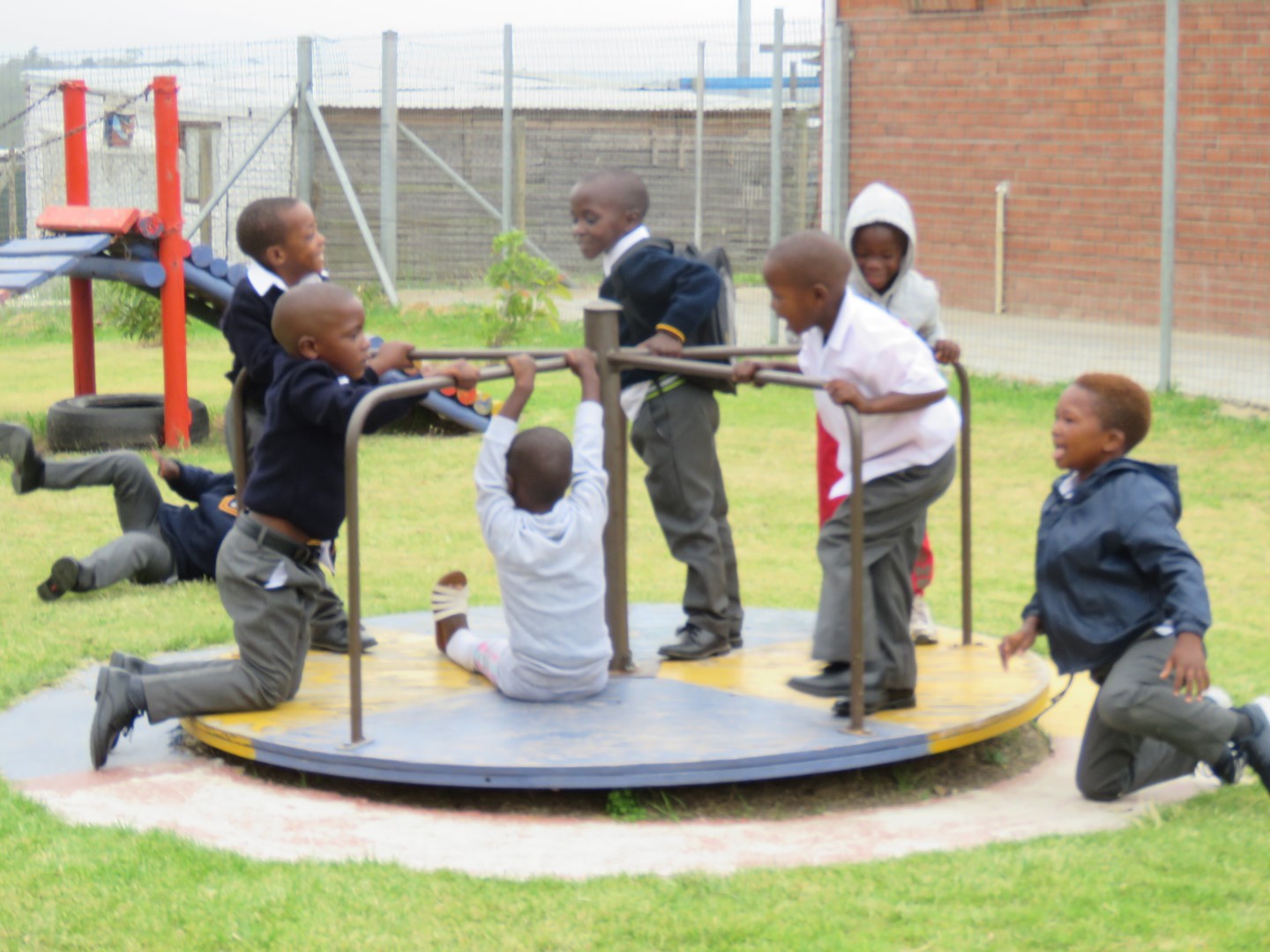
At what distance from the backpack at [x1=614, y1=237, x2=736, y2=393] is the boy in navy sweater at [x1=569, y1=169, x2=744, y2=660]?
2cm

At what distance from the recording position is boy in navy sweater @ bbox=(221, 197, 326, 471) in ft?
17.9

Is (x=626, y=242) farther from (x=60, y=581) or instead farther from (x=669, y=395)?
(x=60, y=581)

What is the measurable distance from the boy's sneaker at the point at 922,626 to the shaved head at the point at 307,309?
2.13m

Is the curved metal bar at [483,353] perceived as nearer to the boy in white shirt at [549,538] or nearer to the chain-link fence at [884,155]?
the boy in white shirt at [549,538]

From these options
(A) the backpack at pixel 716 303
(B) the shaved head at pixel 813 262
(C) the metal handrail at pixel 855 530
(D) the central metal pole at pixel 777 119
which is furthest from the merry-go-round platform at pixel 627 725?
(D) the central metal pole at pixel 777 119

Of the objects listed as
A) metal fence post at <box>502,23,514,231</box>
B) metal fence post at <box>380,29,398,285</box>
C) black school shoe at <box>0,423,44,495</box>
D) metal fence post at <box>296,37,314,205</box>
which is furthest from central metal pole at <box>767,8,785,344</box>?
black school shoe at <box>0,423,44,495</box>

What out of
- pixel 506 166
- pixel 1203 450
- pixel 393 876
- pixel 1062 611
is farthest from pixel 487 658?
pixel 506 166

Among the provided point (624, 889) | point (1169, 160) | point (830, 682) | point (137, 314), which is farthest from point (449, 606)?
point (137, 314)

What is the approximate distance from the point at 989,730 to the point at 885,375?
3.32 feet

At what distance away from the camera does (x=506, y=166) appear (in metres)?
15.9

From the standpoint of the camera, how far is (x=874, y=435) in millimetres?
4547

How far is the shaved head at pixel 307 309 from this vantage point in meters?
4.59

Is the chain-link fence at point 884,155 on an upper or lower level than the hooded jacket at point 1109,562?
upper

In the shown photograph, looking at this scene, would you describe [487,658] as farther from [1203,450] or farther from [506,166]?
[506,166]
